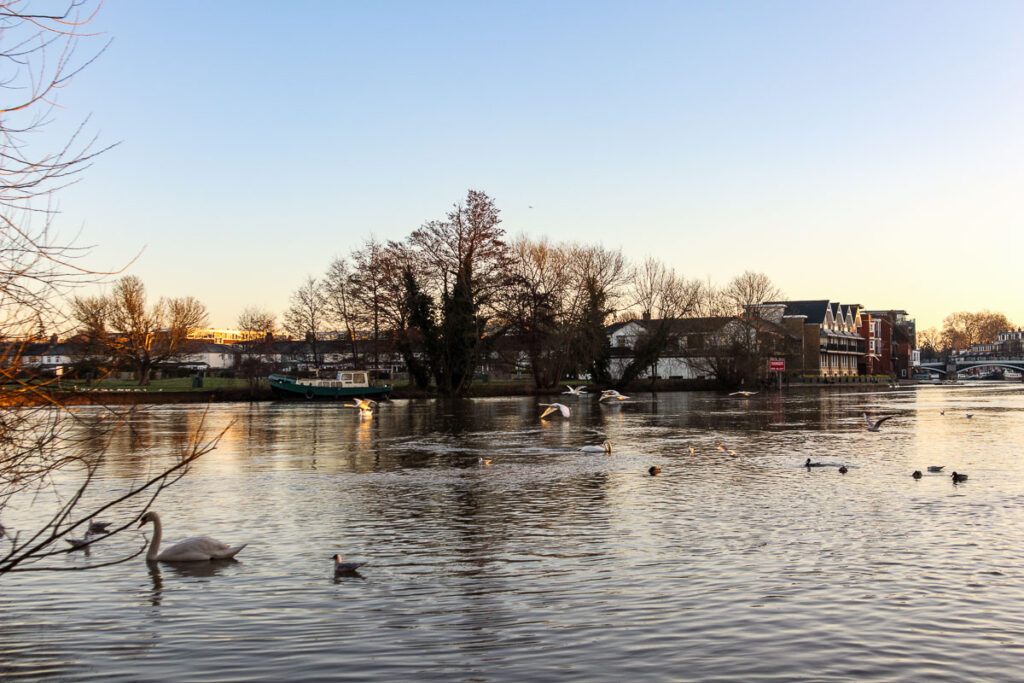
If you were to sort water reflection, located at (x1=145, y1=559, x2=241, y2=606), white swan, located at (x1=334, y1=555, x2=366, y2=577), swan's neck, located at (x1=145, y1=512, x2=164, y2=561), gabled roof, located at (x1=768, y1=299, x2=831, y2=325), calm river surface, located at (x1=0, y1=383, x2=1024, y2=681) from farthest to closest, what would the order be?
1. gabled roof, located at (x1=768, y1=299, x2=831, y2=325)
2. swan's neck, located at (x1=145, y1=512, x2=164, y2=561)
3. water reflection, located at (x1=145, y1=559, x2=241, y2=606)
4. white swan, located at (x1=334, y1=555, x2=366, y2=577)
5. calm river surface, located at (x1=0, y1=383, x2=1024, y2=681)

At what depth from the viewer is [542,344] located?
257 ft

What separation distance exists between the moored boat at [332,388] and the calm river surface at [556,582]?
47.5 metres

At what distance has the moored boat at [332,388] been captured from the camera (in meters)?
69.9

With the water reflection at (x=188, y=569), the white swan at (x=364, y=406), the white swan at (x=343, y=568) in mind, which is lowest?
the water reflection at (x=188, y=569)

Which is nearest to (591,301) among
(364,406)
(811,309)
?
(364,406)

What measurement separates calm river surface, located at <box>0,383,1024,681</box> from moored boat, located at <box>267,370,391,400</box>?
4750 cm

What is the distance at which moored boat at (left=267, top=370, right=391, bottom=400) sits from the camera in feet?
229

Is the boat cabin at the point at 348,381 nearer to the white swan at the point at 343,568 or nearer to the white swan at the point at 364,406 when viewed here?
the white swan at the point at 364,406

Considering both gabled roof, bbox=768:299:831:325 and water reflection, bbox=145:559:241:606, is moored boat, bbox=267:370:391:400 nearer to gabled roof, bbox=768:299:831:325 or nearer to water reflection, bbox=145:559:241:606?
water reflection, bbox=145:559:241:606

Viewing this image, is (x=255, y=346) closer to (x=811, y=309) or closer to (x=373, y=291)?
(x=373, y=291)

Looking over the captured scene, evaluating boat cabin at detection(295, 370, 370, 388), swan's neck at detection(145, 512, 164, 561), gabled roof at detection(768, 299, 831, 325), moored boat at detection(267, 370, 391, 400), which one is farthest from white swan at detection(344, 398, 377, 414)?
gabled roof at detection(768, 299, 831, 325)

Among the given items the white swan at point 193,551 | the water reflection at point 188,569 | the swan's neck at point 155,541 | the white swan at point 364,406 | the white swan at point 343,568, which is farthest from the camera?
the white swan at point 364,406

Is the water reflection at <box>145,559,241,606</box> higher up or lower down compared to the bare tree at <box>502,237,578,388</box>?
lower down

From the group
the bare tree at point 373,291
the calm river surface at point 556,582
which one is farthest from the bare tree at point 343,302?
the calm river surface at point 556,582
